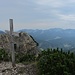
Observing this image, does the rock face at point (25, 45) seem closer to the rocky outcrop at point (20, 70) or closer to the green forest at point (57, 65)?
the rocky outcrop at point (20, 70)

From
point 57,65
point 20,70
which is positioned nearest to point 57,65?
point 57,65

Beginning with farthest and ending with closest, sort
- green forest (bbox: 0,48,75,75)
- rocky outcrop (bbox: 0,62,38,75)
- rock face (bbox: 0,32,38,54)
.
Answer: rock face (bbox: 0,32,38,54)
rocky outcrop (bbox: 0,62,38,75)
green forest (bbox: 0,48,75,75)

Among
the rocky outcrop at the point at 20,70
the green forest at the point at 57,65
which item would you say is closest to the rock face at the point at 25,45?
the rocky outcrop at the point at 20,70

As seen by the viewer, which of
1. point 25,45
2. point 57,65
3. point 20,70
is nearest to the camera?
point 57,65

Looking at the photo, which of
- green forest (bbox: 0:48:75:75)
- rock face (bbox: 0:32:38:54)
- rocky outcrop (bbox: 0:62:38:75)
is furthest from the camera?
rock face (bbox: 0:32:38:54)

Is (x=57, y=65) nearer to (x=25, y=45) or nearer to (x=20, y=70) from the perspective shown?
(x=20, y=70)

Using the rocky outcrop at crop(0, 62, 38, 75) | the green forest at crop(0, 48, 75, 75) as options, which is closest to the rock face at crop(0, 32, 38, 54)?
the rocky outcrop at crop(0, 62, 38, 75)

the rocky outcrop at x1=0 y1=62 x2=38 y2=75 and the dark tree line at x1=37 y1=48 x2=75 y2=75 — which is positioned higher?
the dark tree line at x1=37 y1=48 x2=75 y2=75

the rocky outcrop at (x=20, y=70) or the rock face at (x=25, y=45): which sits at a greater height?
the rock face at (x=25, y=45)

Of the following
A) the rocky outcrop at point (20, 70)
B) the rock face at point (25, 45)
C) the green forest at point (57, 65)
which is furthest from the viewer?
the rock face at point (25, 45)

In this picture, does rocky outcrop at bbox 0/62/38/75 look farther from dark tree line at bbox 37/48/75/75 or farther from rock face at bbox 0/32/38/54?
rock face at bbox 0/32/38/54

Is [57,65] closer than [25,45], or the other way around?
[57,65]

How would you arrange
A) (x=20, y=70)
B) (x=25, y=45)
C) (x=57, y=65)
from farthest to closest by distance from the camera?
(x=25, y=45), (x=20, y=70), (x=57, y=65)

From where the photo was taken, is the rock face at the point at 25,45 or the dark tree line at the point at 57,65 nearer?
the dark tree line at the point at 57,65
